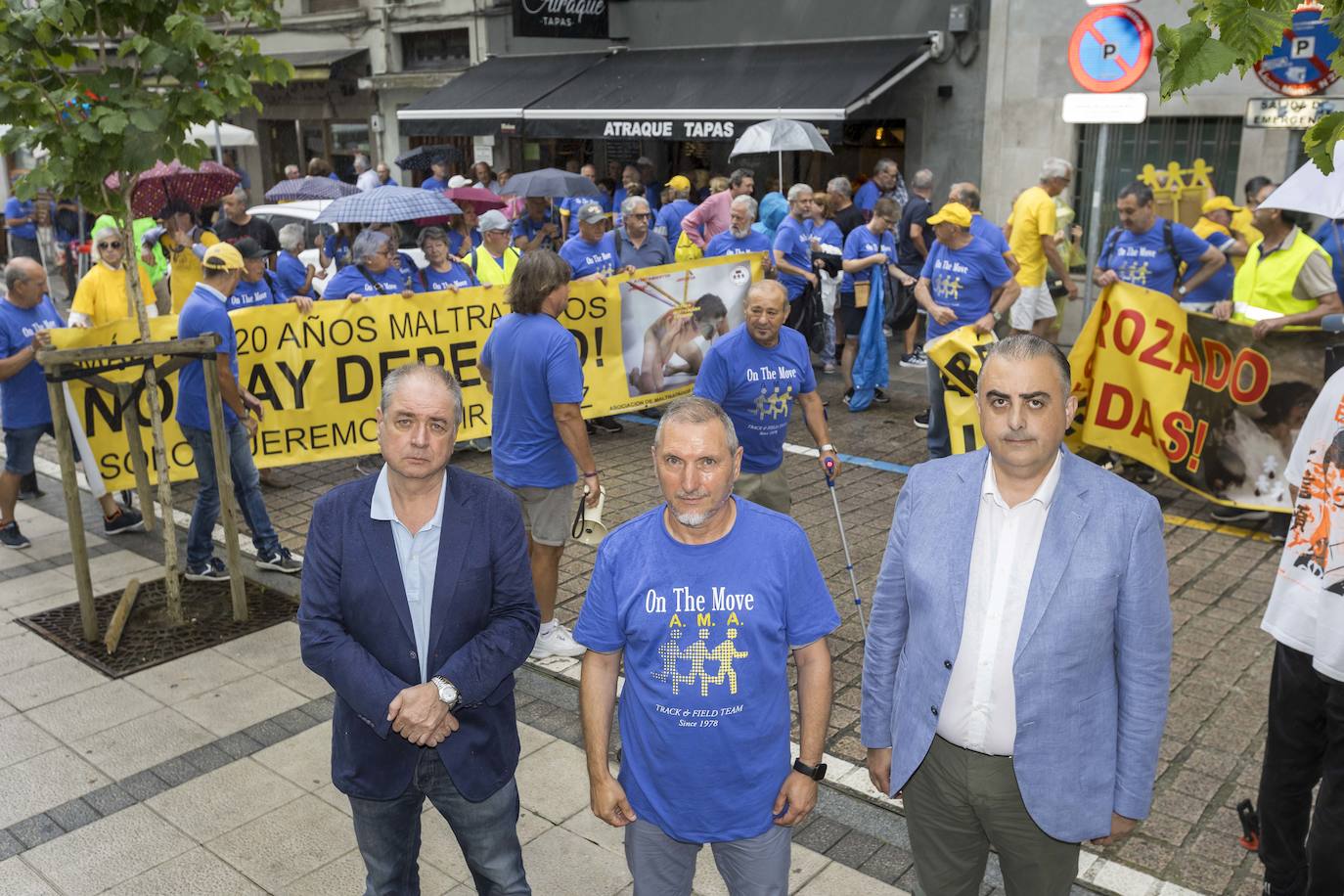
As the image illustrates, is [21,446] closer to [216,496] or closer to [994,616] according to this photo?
[216,496]

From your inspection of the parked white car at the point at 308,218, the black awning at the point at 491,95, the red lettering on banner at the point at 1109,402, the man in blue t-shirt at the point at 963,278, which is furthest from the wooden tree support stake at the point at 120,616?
the black awning at the point at 491,95

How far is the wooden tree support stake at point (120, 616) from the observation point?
20.2 feet

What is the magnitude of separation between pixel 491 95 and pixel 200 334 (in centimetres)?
1601

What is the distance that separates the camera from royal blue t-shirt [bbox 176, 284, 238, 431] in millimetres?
6543

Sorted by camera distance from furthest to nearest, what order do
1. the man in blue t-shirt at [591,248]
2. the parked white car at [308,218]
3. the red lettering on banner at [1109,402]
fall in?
1. the parked white car at [308,218]
2. the man in blue t-shirt at [591,248]
3. the red lettering on banner at [1109,402]

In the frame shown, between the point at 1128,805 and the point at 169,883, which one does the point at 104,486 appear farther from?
the point at 1128,805

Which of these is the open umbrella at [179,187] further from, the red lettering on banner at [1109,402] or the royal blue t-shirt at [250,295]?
the red lettering on banner at [1109,402]

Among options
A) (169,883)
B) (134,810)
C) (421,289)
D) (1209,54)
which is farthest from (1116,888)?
(421,289)

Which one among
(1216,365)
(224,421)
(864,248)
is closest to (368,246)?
(224,421)

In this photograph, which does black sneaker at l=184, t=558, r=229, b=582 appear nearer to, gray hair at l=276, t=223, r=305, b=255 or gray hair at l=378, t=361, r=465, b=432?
gray hair at l=378, t=361, r=465, b=432

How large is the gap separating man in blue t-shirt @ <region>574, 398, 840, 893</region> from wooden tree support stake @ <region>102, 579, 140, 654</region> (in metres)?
4.03

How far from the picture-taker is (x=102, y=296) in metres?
8.41

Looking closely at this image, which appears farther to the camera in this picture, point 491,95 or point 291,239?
point 491,95

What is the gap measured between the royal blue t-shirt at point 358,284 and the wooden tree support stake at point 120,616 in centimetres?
331
